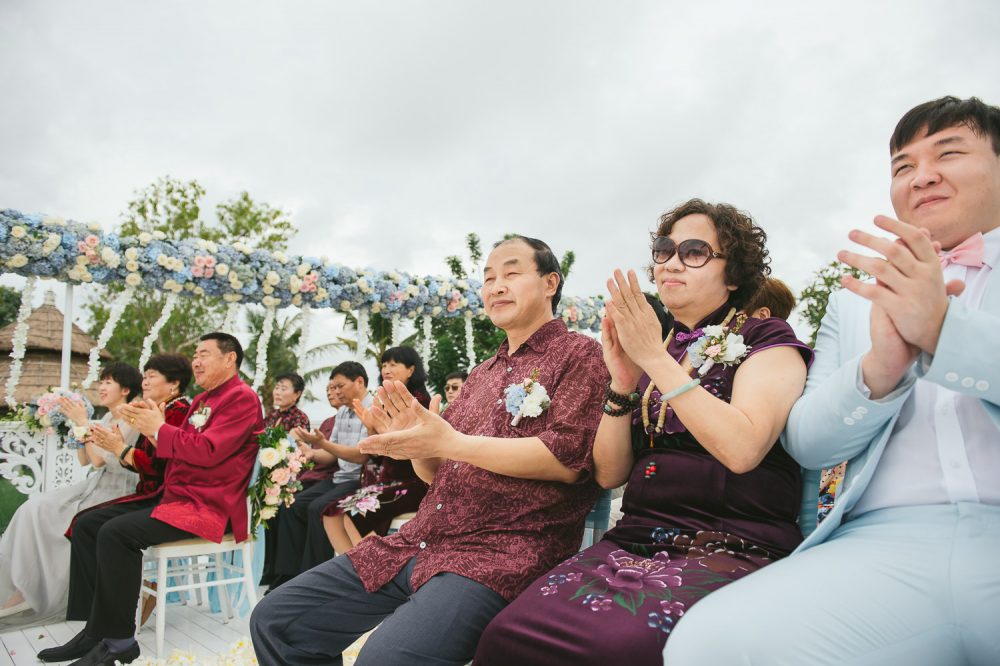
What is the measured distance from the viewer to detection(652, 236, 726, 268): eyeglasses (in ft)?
6.30

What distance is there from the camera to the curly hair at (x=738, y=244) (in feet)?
6.44

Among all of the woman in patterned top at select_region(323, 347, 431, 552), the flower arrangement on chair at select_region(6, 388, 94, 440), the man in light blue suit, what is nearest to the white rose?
the woman in patterned top at select_region(323, 347, 431, 552)

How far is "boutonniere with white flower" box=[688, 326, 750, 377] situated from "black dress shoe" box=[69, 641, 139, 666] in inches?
140

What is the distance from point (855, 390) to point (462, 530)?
1.19 meters

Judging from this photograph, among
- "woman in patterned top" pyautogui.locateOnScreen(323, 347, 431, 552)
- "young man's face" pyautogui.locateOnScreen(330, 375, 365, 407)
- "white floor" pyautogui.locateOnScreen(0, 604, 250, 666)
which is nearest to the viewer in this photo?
"white floor" pyautogui.locateOnScreen(0, 604, 250, 666)

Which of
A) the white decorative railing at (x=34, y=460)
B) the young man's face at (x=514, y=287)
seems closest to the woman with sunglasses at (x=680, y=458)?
the young man's face at (x=514, y=287)

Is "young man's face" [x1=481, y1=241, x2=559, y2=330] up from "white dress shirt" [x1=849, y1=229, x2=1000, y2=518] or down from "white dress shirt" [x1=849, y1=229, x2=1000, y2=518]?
up

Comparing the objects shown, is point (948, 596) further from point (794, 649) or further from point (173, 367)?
point (173, 367)

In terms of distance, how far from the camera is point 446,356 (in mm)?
9945

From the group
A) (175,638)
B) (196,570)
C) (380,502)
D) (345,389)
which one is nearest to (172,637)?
(175,638)

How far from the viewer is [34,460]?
4996 millimetres

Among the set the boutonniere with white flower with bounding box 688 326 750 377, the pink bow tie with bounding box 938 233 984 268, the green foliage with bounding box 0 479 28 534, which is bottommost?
the green foliage with bounding box 0 479 28 534

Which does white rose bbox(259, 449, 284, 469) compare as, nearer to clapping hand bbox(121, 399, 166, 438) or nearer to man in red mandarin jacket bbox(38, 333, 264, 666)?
man in red mandarin jacket bbox(38, 333, 264, 666)

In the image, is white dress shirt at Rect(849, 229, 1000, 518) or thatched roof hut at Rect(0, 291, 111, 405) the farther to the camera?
thatched roof hut at Rect(0, 291, 111, 405)
